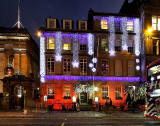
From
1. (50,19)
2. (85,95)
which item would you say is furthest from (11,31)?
(85,95)

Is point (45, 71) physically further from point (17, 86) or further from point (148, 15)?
point (148, 15)

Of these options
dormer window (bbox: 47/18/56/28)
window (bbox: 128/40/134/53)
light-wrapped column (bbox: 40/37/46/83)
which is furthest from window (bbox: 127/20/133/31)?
light-wrapped column (bbox: 40/37/46/83)

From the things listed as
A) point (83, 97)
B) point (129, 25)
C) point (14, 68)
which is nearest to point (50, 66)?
point (14, 68)

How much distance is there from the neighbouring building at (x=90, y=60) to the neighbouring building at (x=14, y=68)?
2.12 meters

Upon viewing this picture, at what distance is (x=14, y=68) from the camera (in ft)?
102

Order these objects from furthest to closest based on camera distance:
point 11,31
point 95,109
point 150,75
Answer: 1. point 11,31
2. point 95,109
3. point 150,75

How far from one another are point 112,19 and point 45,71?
12.9 meters

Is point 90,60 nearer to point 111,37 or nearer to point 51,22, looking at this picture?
point 111,37

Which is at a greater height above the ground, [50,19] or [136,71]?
[50,19]

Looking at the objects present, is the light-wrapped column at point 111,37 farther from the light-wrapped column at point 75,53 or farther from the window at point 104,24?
the light-wrapped column at point 75,53

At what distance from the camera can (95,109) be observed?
97.1 feet

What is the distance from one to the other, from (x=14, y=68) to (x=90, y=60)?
1108 centimetres

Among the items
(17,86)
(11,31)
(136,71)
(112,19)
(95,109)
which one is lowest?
(95,109)

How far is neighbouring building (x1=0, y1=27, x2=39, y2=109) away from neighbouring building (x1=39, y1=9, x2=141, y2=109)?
2.12 m
